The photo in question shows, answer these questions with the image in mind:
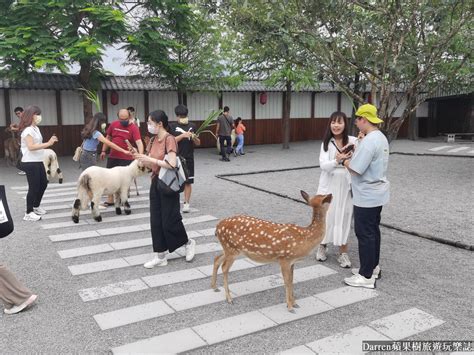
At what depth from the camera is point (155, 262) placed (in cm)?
541

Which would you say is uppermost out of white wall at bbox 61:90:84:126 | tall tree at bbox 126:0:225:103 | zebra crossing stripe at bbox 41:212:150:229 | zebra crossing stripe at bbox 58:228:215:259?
tall tree at bbox 126:0:225:103

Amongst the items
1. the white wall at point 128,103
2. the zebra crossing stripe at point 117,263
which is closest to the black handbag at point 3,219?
the zebra crossing stripe at point 117,263

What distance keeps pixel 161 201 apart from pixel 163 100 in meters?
14.1

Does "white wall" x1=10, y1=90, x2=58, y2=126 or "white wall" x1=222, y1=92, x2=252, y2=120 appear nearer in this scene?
"white wall" x1=10, y1=90, x2=58, y2=126

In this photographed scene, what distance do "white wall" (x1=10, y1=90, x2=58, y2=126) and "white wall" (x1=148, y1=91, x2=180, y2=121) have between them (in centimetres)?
382

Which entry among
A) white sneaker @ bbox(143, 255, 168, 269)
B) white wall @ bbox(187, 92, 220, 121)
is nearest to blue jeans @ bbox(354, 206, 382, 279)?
white sneaker @ bbox(143, 255, 168, 269)

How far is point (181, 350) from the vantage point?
140 inches

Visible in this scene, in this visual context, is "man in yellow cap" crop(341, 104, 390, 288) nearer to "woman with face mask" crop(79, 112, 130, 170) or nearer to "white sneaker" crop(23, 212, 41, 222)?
"woman with face mask" crop(79, 112, 130, 170)

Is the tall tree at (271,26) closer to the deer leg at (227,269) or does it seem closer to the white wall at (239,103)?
the deer leg at (227,269)

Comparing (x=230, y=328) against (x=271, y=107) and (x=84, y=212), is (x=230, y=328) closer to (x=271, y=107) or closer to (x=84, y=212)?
(x=84, y=212)

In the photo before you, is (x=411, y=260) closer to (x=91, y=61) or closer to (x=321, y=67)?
(x=321, y=67)

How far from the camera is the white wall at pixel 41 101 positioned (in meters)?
15.8

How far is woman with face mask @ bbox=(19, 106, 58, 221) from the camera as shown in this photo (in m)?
6.85

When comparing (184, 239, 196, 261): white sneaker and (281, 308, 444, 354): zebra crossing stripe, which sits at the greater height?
(184, 239, 196, 261): white sneaker
